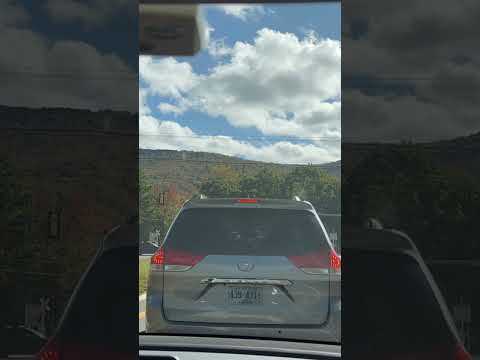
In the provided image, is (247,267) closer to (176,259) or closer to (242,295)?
(242,295)

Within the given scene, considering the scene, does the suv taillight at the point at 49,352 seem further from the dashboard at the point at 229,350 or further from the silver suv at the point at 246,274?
the silver suv at the point at 246,274

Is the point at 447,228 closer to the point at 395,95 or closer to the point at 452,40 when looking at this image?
the point at 395,95

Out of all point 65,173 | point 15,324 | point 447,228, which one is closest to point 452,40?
point 447,228

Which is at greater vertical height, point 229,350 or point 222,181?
point 222,181

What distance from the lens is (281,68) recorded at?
934 centimetres

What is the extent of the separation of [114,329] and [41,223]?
0.48 meters

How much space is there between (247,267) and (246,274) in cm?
5

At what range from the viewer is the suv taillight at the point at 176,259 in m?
4.26

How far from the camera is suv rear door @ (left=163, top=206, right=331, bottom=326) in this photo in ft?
13.4

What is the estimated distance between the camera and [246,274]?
4.21 meters

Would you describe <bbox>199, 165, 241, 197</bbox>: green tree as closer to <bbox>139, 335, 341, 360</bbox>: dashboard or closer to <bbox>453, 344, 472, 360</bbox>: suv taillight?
<bbox>139, 335, 341, 360</bbox>: dashboard

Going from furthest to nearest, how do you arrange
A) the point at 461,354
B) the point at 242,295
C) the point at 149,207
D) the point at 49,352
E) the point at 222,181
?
the point at 222,181
the point at 149,207
the point at 242,295
the point at 49,352
the point at 461,354

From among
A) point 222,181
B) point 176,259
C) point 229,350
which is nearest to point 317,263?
point 176,259

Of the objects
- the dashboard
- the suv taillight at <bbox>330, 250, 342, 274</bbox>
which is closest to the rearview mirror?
the suv taillight at <bbox>330, 250, 342, 274</bbox>
